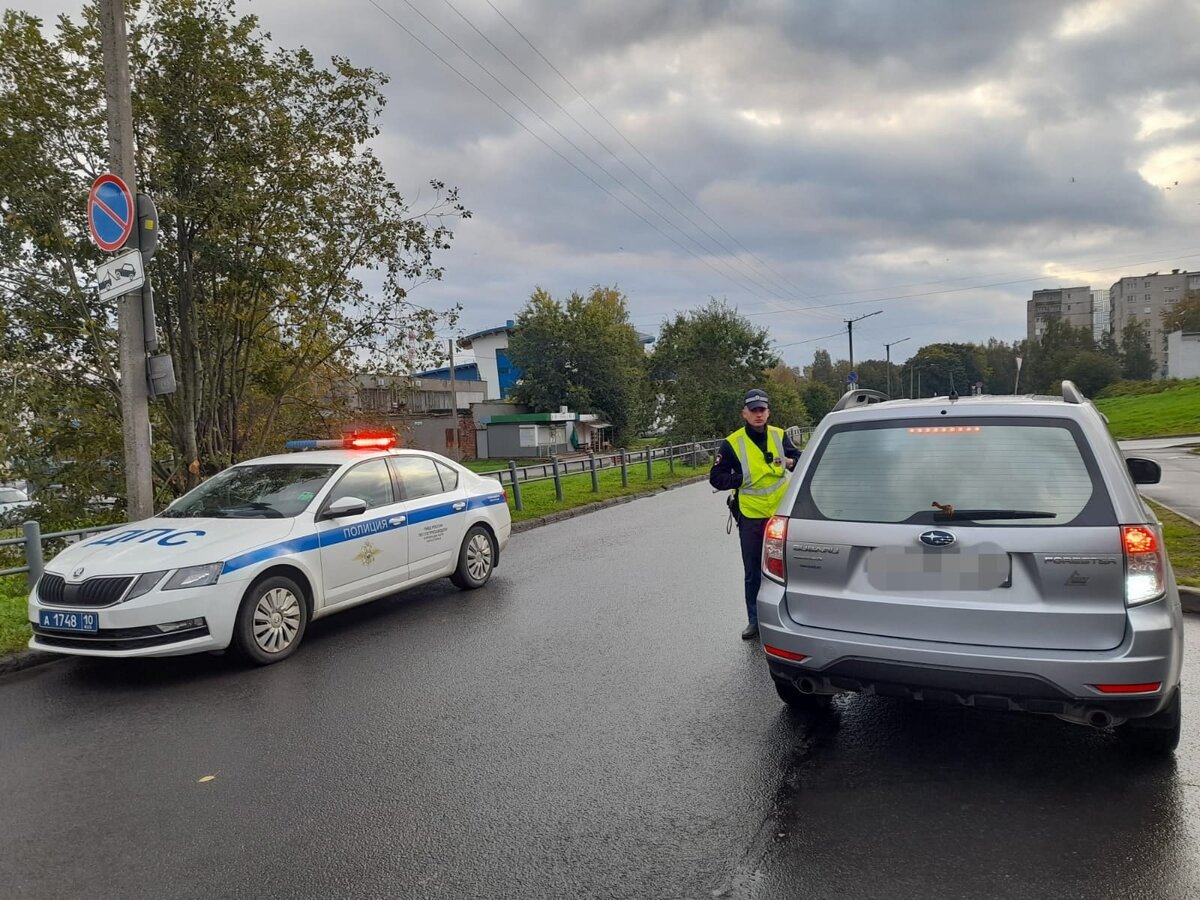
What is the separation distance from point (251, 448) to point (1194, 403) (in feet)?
177

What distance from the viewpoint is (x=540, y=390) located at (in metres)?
57.9

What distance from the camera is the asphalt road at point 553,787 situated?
2.89 meters

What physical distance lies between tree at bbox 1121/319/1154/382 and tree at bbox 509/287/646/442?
7029 centimetres

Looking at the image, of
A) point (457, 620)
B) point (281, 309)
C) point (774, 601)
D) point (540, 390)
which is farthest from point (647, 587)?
point (540, 390)

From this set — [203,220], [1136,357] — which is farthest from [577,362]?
[1136,357]

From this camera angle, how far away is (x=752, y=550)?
5.84 metres

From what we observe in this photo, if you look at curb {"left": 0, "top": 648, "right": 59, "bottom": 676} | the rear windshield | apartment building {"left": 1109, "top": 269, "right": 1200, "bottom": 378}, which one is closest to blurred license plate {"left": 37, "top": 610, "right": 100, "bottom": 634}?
curb {"left": 0, "top": 648, "right": 59, "bottom": 676}

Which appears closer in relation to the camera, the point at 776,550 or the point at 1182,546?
the point at 776,550

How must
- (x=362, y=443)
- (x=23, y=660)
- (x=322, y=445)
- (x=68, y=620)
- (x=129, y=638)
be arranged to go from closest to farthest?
(x=129, y=638), (x=68, y=620), (x=23, y=660), (x=362, y=443), (x=322, y=445)

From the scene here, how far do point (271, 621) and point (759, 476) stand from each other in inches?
144

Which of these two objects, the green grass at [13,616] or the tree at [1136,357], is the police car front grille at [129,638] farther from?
the tree at [1136,357]

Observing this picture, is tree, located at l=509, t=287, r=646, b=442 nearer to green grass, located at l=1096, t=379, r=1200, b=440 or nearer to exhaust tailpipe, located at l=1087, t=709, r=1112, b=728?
green grass, located at l=1096, t=379, r=1200, b=440

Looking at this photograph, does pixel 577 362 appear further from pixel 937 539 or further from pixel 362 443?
pixel 937 539

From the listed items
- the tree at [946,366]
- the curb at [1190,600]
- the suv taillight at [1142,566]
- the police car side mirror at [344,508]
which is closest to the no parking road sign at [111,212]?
the police car side mirror at [344,508]
